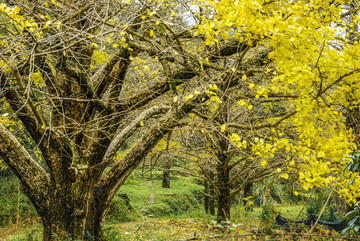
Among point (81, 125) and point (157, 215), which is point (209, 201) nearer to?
point (157, 215)

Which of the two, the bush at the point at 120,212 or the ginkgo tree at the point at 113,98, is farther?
the bush at the point at 120,212

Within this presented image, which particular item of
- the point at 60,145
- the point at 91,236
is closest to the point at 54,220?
the point at 91,236

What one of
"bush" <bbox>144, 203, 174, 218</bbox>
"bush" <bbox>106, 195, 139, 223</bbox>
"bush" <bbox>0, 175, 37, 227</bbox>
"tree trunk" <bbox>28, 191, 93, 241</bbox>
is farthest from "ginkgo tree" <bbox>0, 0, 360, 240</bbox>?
"bush" <bbox>144, 203, 174, 218</bbox>

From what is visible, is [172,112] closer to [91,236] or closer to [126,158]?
[126,158]

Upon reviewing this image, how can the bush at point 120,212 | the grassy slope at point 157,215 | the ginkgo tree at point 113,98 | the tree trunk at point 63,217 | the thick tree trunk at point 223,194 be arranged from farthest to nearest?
the bush at point 120,212
the grassy slope at point 157,215
the thick tree trunk at point 223,194
the tree trunk at point 63,217
the ginkgo tree at point 113,98

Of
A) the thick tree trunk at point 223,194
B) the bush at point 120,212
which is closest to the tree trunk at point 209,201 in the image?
the bush at point 120,212

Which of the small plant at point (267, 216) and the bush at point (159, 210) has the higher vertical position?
the small plant at point (267, 216)

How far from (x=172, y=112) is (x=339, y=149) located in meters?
2.24

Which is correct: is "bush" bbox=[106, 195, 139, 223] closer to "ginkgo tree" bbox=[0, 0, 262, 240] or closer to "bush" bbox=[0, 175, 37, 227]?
"bush" bbox=[0, 175, 37, 227]

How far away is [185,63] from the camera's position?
13.8 ft

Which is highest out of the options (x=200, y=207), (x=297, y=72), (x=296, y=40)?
(x=296, y=40)

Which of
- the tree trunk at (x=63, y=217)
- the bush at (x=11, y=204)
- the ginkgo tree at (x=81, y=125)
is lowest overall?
the bush at (x=11, y=204)

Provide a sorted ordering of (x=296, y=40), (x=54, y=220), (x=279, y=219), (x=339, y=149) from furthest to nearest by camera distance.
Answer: (x=279, y=219)
(x=54, y=220)
(x=339, y=149)
(x=296, y=40)

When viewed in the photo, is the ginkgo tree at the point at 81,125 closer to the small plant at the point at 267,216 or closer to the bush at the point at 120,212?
the small plant at the point at 267,216
